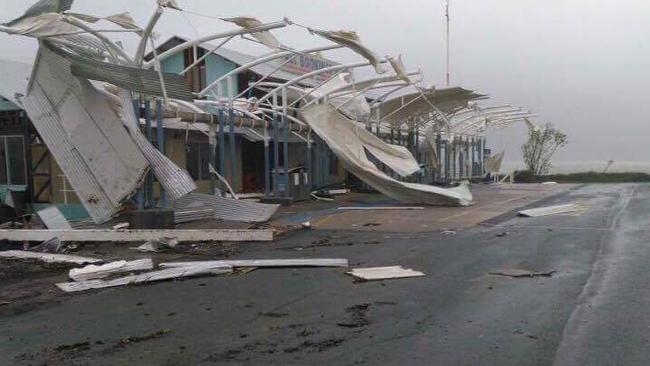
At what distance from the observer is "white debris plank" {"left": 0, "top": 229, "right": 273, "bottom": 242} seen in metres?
12.7

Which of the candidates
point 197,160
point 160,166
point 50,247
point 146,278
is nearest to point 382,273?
point 146,278

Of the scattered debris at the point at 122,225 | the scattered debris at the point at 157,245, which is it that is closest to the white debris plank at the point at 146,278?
the scattered debris at the point at 157,245

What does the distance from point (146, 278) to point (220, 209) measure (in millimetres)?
7438

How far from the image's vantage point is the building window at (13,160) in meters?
19.9

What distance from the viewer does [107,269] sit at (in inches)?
375

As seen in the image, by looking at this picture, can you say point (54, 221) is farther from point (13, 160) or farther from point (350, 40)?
point (350, 40)

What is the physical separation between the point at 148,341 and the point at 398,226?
10.2 meters

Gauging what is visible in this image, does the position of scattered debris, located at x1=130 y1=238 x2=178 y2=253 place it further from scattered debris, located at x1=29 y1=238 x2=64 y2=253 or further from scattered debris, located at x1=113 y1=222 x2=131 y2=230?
scattered debris, located at x1=113 y1=222 x2=131 y2=230

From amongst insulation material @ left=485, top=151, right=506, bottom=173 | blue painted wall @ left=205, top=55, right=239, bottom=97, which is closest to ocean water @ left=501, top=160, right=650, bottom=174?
insulation material @ left=485, top=151, right=506, bottom=173

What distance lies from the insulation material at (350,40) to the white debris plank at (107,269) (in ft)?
25.2

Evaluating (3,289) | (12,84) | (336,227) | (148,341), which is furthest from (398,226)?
(12,84)

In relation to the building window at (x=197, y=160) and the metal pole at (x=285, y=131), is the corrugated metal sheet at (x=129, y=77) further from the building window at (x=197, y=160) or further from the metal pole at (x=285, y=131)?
the building window at (x=197, y=160)

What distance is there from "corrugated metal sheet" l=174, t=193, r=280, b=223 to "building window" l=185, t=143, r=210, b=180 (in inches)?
294

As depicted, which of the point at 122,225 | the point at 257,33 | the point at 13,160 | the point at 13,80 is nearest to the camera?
the point at 122,225
